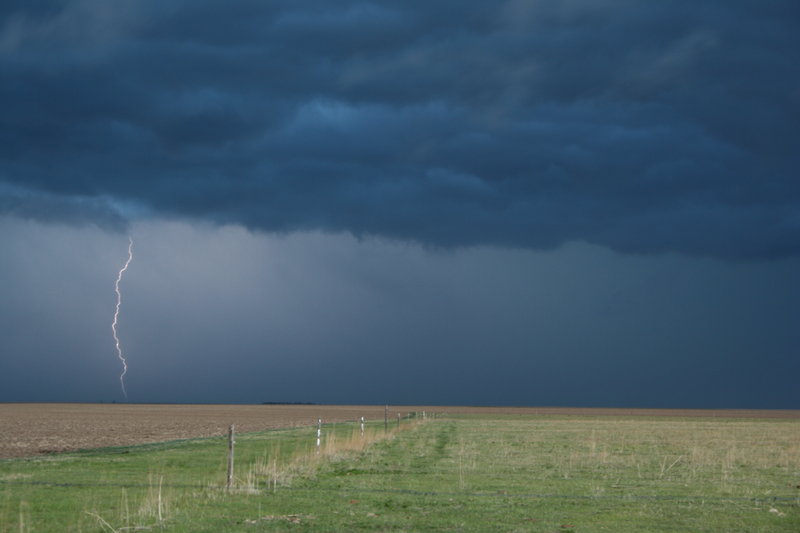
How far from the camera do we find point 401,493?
63.2 ft

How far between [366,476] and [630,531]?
10577 millimetres

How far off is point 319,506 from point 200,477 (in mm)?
7709

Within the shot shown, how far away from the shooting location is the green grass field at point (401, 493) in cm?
1492

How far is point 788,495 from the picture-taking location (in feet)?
66.5

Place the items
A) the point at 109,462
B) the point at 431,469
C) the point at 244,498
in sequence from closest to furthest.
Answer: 1. the point at 244,498
2. the point at 431,469
3. the point at 109,462

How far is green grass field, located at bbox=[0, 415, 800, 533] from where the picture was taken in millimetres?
14922

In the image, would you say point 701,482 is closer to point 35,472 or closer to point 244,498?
point 244,498

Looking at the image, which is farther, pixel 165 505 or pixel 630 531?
pixel 165 505

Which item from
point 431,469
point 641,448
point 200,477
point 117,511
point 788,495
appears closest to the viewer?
point 117,511

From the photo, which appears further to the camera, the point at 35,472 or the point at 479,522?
the point at 35,472

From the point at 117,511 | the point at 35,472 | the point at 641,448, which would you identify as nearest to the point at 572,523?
the point at 117,511

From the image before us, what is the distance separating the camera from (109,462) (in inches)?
1126

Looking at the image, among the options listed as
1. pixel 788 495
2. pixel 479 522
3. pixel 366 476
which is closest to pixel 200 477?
pixel 366 476

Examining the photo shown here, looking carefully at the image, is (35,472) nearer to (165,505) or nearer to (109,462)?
(109,462)
